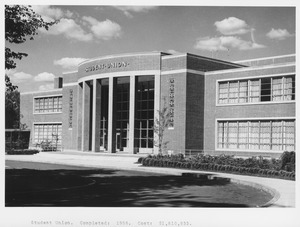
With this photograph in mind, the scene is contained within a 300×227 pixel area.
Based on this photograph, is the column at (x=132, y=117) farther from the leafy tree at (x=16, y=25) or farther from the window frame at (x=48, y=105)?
the leafy tree at (x=16, y=25)

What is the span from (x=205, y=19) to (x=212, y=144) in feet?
51.8

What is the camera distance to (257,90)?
29.5 m

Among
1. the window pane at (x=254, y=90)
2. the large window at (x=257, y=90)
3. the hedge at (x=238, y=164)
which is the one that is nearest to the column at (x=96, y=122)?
the large window at (x=257, y=90)

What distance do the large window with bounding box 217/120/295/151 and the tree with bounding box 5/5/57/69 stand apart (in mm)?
18177

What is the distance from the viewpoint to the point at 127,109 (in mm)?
39344

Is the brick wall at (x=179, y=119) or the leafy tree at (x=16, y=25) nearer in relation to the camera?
the leafy tree at (x=16, y=25)

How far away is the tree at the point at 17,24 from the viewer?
1397cm

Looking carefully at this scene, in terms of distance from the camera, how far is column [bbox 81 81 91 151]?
129 feet

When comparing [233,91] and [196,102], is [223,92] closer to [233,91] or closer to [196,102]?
[233,91]

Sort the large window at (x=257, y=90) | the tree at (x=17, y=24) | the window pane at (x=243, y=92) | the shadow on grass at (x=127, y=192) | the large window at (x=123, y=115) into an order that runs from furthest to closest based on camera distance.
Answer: the large window at (x=123, y=115), the window pane at (x=243, y=92), the large window at (x=257, y=90), the tree at (x=17, y=24), the shadow on grass at (x=127, y=192)

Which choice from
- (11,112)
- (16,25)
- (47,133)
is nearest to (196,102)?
(16,25)

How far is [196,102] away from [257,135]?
531cm
